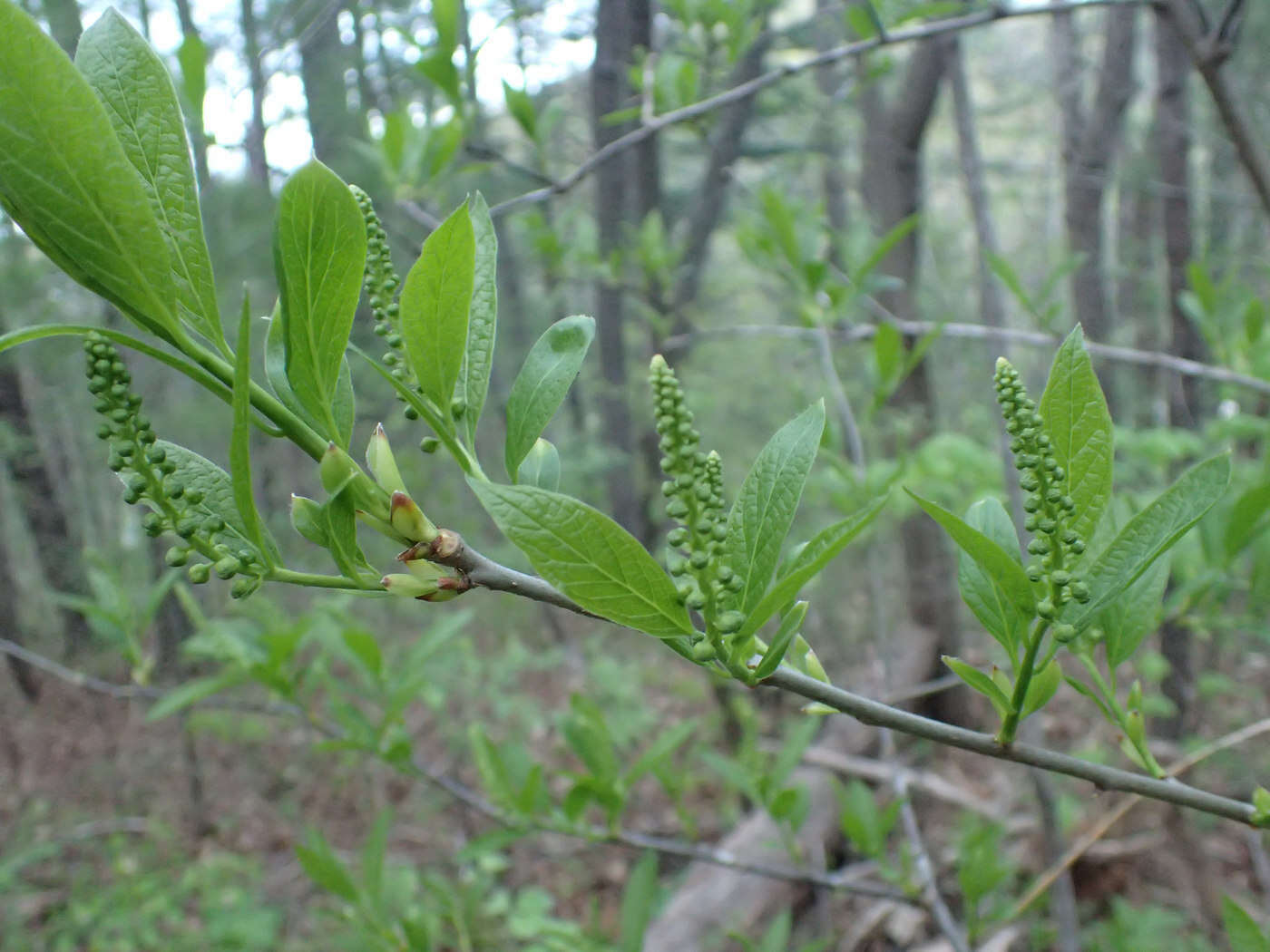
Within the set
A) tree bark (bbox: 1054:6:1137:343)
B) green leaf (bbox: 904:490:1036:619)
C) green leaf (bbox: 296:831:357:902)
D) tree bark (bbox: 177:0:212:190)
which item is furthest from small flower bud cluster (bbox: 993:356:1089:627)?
tree bark (bbox: 1054:6:1137:343)

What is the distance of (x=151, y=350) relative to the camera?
1.65ft

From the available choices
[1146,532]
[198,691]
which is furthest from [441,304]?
[198,691]

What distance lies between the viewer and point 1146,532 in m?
0.59

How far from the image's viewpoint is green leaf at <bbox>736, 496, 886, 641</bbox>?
498 mm

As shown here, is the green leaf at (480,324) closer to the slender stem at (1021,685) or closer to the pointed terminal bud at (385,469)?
the pointed terminal bud at (385,469)

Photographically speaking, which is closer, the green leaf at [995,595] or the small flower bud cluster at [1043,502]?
the small flower bud cluster at [1043,502]

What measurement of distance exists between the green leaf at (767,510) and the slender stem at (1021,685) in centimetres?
18

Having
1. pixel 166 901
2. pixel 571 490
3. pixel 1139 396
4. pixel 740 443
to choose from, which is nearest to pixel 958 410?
pixel 1139 396

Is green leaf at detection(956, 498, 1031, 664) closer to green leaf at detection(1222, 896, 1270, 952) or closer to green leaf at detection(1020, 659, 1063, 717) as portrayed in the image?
green leaf at detection(1020, 659, 1063, 717)

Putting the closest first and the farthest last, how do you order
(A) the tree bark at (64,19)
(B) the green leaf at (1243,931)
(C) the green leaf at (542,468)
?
1. (C) the green leaf at (542,468)
2. (B) the green leaf at (1243,931)
3. (A) the tree bark at (64,19)

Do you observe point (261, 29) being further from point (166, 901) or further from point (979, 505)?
point (979, 505)

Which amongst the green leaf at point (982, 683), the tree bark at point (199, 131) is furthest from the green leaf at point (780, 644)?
the tree bark at point (199, 131)

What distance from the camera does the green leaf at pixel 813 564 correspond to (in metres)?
0.50

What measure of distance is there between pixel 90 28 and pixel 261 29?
5.65 m
